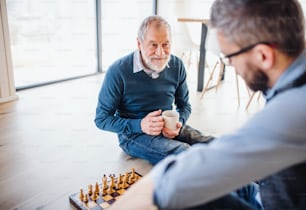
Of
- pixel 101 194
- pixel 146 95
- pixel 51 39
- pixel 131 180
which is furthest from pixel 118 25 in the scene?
pixel 101 194

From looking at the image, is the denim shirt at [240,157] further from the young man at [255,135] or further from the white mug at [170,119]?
the white mug at [170,119]

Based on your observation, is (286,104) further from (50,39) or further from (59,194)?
(50,39)

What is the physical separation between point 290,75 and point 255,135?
0.18m

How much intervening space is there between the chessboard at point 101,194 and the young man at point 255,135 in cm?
75

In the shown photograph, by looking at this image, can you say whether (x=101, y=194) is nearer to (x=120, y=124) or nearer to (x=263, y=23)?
(x=120, y=124)

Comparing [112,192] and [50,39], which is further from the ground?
[50,39]

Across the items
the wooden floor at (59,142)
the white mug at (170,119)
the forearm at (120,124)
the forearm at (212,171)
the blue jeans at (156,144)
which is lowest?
the wooden floor at (59,142)

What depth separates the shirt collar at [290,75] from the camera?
634 millimetres

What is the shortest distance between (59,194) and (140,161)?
51cm

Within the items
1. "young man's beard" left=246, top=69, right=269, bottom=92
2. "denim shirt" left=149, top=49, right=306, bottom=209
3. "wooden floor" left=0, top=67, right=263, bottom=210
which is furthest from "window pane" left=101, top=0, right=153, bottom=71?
"denim shirt" left=149, top=49, right=306, bottom=209

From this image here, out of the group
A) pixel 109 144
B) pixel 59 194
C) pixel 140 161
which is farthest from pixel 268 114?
pixel 109 144

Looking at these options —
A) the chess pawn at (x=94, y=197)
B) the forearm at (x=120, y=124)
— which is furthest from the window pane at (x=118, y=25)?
the chess pawn at (x=94, y=197)

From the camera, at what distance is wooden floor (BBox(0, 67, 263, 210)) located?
156cm

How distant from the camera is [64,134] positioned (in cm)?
221
